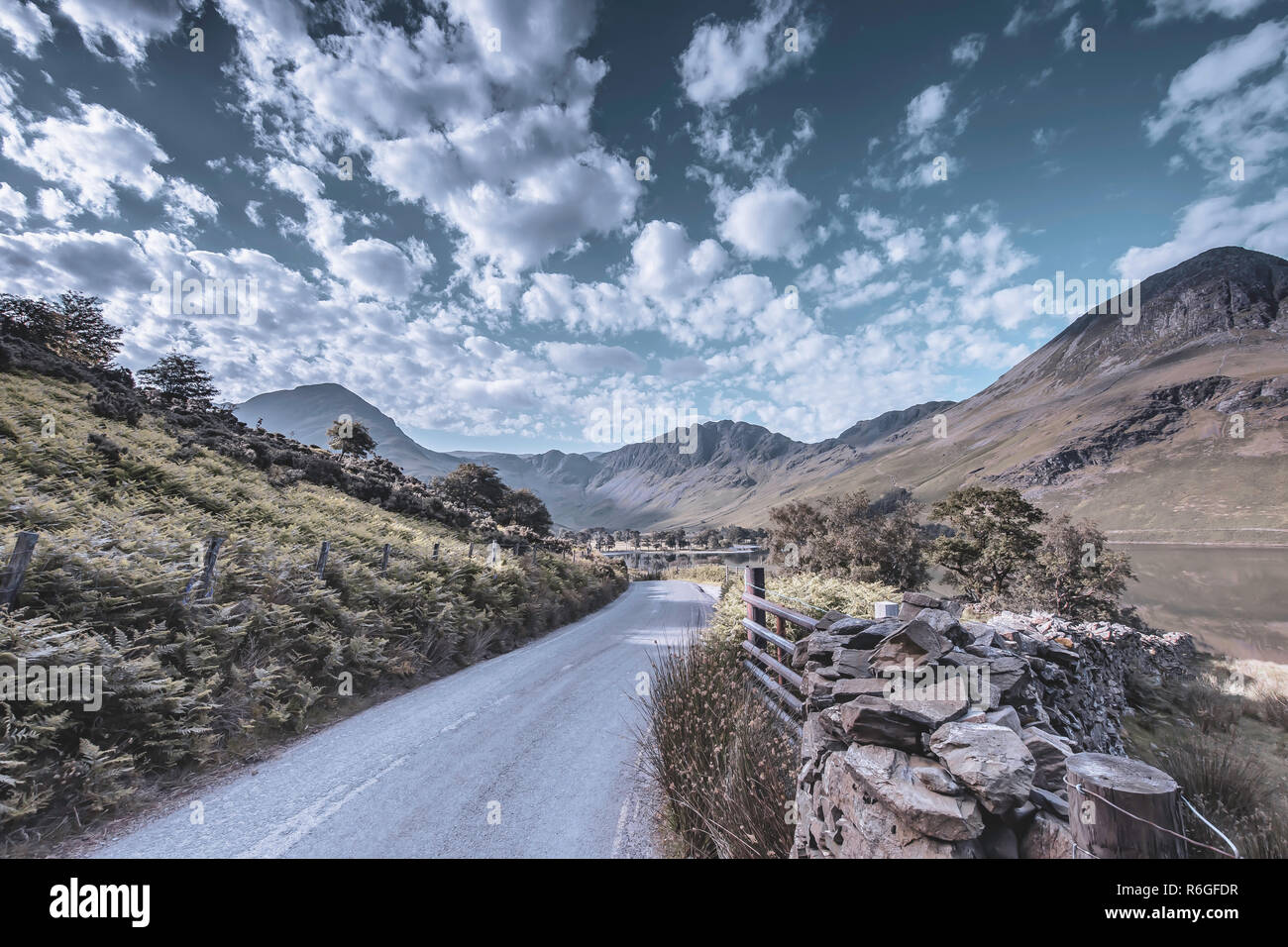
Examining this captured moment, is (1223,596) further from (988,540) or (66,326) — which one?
(66,326)

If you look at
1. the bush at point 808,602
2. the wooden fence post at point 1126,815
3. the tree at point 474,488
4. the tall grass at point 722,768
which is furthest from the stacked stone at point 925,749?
the tree at point 474,488

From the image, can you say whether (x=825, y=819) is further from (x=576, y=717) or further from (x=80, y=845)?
(x=80, y=845)

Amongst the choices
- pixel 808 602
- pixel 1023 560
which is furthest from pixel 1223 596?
pixel 808 602

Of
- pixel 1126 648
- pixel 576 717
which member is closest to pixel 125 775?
pixel 576 717

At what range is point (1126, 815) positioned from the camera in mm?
1596

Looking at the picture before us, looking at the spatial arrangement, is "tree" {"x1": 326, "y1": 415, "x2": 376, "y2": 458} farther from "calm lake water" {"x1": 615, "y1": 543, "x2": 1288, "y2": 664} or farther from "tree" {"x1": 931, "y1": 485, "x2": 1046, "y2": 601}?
"tree" {"x1": 931, "y1": 485, "x2": 1046, "y2": 601}

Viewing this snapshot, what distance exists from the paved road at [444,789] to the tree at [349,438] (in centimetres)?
3484

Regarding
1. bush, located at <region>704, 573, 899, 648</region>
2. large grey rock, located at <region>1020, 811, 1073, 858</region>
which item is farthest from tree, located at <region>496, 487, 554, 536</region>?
large grey rock, located at <region>1020, 811, 1073, 858</region>

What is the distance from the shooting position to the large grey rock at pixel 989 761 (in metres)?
1.97

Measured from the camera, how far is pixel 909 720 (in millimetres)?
2500

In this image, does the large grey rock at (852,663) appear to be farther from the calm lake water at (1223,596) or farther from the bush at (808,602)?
the calm lake water at (1223,596)

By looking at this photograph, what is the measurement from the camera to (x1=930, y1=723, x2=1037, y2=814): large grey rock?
197 cm

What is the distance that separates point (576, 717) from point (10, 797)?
5053 millimetres

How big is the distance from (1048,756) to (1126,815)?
2.66ft
